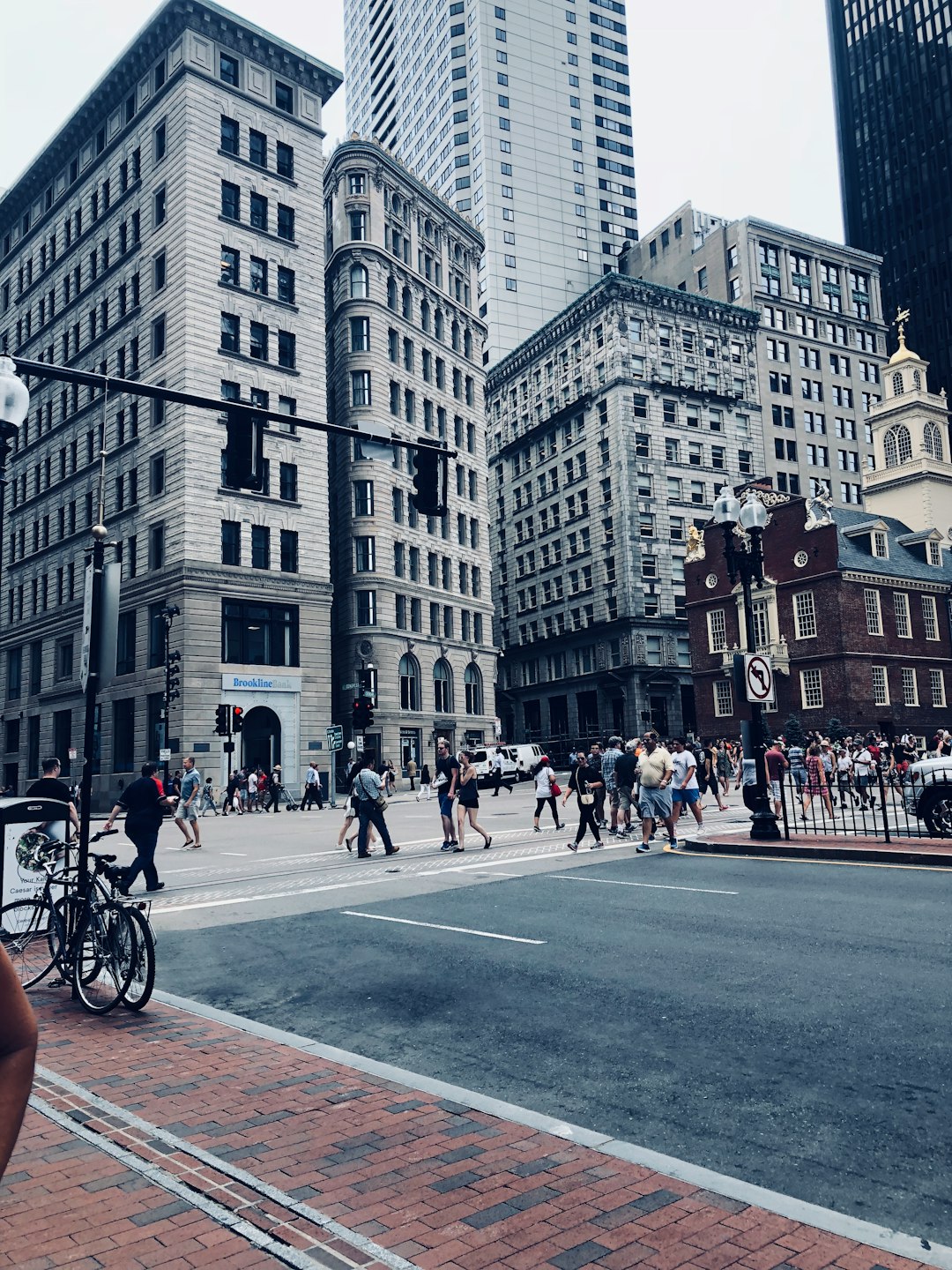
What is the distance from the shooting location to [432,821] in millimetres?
28766

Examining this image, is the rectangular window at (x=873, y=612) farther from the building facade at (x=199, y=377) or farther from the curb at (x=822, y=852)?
the curb at (x=822, y=852)

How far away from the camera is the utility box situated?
376 inches

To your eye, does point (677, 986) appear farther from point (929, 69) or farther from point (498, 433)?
point (929, 69)

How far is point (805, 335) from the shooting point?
84.0 m

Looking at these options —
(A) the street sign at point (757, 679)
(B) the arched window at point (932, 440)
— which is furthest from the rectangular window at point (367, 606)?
(A) the street sign at point (757, 679)

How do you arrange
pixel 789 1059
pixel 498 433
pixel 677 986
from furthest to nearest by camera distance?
pixel 498 433 → pixel 677 986 → pixel 789 1059

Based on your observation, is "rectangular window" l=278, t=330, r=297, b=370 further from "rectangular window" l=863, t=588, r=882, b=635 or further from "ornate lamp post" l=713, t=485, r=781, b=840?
"ornate lamp post" l=713, t=485, r=781, b=840

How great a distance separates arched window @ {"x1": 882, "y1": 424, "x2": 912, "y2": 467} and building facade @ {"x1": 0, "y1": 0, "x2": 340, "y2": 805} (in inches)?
1464

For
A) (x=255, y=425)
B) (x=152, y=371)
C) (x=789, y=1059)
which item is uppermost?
(x=152, y=371)

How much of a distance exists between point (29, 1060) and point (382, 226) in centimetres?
6173

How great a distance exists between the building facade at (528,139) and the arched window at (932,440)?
149ft

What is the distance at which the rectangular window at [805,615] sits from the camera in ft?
165

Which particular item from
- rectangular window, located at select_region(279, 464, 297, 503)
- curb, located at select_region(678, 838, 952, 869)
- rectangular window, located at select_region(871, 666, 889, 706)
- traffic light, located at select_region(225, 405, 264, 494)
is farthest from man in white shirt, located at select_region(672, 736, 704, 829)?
rectangular window, located at select_region(871, 666, 889, 706)

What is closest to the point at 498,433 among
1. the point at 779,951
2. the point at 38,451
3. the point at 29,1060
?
the point at 38,451
